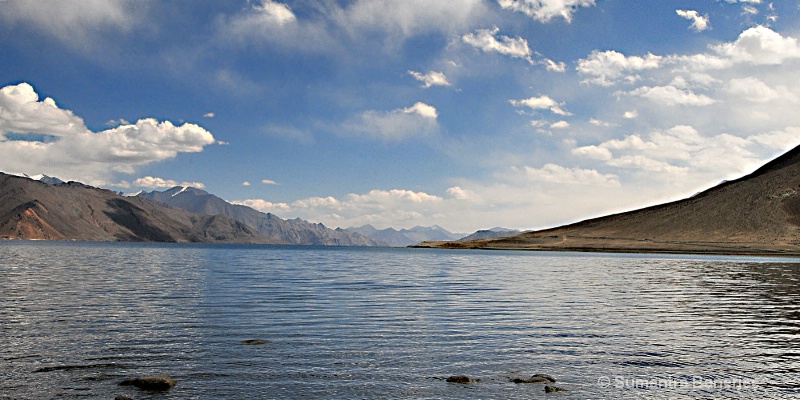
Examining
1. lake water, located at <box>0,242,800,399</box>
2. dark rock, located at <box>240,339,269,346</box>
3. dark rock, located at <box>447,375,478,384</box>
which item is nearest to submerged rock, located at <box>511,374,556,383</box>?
lake water, located at <box>0,242,800,399</box>

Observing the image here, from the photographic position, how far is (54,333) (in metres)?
27.8

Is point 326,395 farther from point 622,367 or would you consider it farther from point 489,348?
point 622,367

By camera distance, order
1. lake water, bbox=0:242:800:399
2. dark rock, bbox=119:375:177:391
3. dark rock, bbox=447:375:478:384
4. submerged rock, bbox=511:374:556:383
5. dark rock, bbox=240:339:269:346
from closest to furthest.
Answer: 1. dark rock, bbox=119:375:177:391
2. lake water, bbox=0:242:800:399
3. dark rock, bbox=447:375:478:384
4. submerged rock, bbox=511:374:556:383
5. dark rock, bbox=240:339:269:346

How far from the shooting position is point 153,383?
60.8 feet

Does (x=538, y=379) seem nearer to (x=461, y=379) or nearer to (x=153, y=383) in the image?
(x=461, y=379)

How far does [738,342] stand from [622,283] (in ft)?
136

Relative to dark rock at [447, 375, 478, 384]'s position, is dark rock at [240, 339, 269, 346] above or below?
above

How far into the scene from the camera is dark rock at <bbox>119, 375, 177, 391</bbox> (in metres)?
18.5

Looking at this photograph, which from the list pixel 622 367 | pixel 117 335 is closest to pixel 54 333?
pixel 117 335

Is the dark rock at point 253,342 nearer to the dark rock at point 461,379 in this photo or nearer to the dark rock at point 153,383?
the dark rock at point 153,383

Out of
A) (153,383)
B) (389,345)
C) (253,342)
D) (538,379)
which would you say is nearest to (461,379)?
(538,379)

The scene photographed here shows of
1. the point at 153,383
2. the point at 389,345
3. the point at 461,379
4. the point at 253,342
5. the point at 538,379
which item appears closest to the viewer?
the point at 153,383

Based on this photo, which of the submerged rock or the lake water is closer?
the lake water

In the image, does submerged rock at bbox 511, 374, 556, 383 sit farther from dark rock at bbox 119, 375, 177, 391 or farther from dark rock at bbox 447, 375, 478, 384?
dark rock at bbox 119, 375, 177, 391
